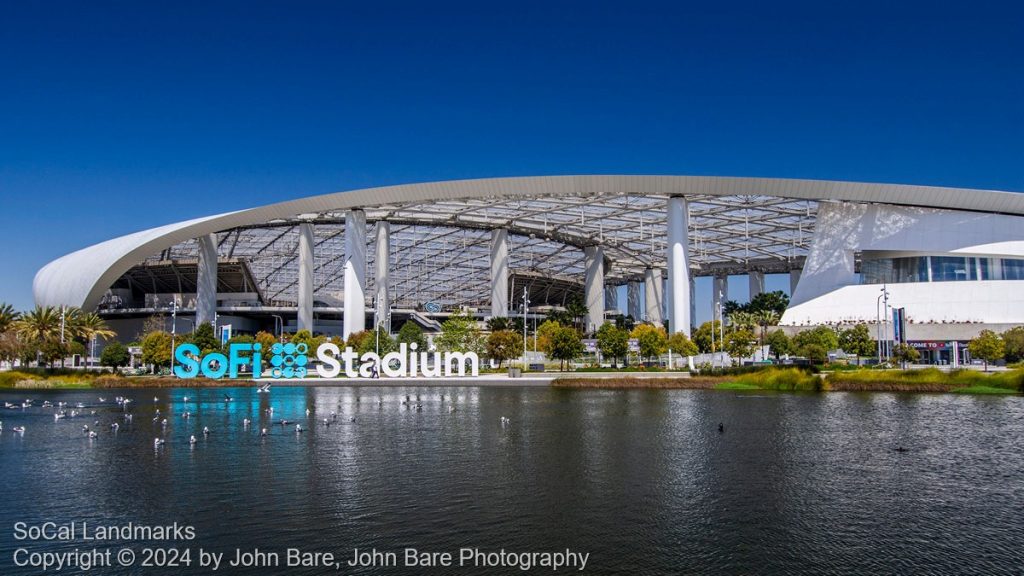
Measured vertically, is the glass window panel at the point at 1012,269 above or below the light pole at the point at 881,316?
above

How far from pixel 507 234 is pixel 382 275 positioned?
15.1 meters

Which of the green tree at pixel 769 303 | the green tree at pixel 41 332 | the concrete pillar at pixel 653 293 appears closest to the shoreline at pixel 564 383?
the green tree at pixel 41 332

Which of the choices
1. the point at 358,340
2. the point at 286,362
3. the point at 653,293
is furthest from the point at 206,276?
the point at 653,293

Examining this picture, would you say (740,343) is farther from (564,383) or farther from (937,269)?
(937,269)

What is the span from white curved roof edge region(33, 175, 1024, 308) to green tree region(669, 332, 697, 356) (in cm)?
1347

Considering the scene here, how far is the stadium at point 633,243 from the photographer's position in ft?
225

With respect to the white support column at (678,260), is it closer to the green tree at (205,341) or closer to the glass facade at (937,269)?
the glass facade at (937,269)

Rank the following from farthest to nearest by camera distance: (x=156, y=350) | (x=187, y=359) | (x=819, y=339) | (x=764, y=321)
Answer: (x=764, y=321) → (x=156, y=350) → (x=819, y=339) → (x=187, y=359)

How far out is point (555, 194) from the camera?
2714 inches

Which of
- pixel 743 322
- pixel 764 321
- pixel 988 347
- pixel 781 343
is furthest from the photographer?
pixel 764 321

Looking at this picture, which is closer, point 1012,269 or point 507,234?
point 1012,269

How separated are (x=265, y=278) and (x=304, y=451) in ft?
286

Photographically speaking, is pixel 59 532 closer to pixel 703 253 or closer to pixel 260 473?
pixel 260 473

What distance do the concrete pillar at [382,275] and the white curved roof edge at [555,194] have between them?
504cm
